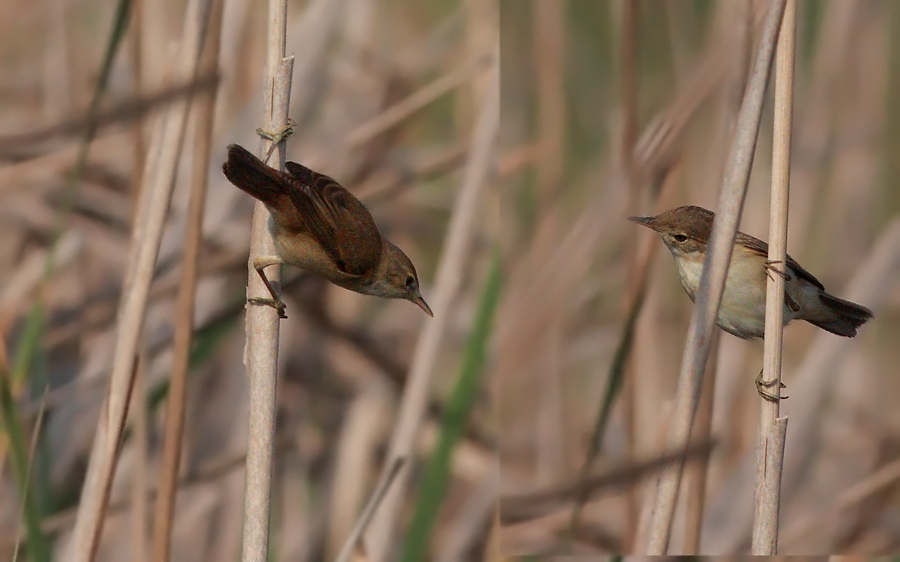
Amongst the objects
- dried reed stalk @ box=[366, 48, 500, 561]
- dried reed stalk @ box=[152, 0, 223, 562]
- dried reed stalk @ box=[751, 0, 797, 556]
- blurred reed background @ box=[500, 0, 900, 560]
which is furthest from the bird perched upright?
dried reed stalk @ box=[152, 0, 223, 562]

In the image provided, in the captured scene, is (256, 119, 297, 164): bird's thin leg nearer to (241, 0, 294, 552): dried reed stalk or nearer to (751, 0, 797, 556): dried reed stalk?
(241, 0, 294, 552): dried reed stalk

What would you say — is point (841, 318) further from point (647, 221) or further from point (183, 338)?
point (183, 338)

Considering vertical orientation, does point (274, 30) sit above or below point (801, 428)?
above

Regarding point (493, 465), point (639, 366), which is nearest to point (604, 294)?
point (639, 366)

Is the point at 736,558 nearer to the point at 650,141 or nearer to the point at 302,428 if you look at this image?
the point at 650,141

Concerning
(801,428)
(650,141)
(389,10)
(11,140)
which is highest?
(389,10)

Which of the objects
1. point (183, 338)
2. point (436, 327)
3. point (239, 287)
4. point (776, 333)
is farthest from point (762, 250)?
point (239, 287)
